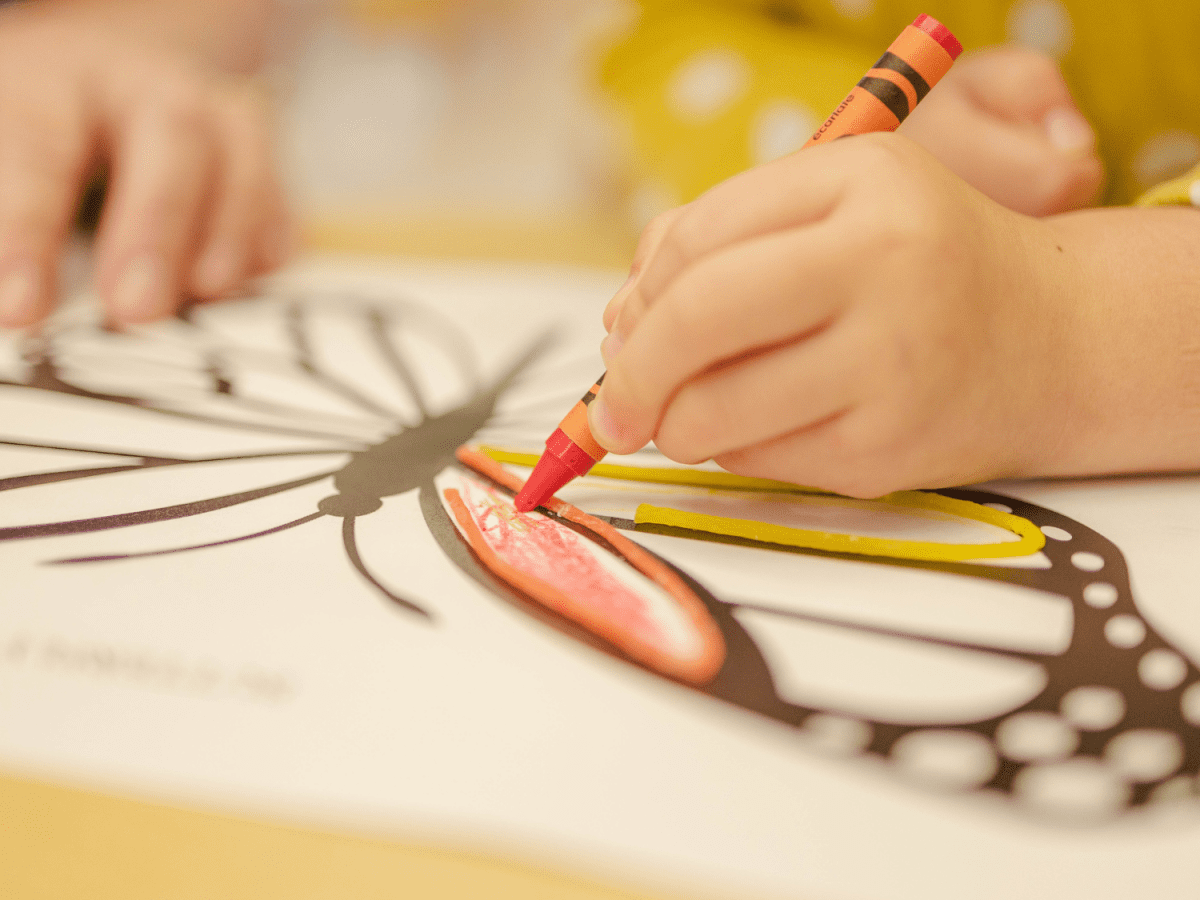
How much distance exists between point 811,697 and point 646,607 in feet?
0.17

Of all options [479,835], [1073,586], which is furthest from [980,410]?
[479,835]

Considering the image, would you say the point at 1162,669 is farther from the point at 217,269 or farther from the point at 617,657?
the point at 217,269

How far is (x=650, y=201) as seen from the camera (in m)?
0.59

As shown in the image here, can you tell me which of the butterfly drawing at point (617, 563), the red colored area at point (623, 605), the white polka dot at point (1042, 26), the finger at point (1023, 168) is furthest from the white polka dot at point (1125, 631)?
the white polka dot at point (1042, 26)

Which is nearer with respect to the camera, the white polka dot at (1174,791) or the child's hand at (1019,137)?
the white polka dot at (1174,791)

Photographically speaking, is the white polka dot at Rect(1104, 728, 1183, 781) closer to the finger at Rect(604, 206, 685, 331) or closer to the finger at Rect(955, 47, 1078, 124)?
the finger at Rect(604, 206, 685, 331)

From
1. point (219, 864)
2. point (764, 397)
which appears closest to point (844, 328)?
point (764, 397)

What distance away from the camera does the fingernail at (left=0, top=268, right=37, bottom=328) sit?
1.48 feet

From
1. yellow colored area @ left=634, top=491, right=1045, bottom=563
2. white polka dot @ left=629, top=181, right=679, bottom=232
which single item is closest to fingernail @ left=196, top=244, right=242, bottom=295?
white polka dot @ left=629, top=181, right=679, bottom=232

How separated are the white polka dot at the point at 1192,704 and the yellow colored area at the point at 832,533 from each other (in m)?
0.06

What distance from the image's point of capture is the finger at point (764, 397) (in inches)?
9.0

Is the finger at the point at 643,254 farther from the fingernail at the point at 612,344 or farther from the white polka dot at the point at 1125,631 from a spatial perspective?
the white polka dot at the point at 1125,631

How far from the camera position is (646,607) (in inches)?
9.1

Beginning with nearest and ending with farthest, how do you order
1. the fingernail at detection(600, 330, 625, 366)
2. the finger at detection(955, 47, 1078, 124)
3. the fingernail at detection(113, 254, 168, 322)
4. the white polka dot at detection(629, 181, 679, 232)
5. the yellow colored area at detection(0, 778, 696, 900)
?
the yellow colored area at detection(0, 778, 696, 900) → the fingernail at detection(600, 330, 625, 366) → the finger at detection(955, 47, 1078, 124) → the fingernail at detection(113, 254, 168, 322) → the white polka dot at detection(629, 181, 679, 232)
